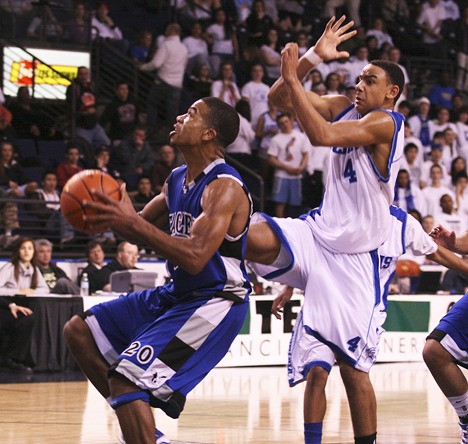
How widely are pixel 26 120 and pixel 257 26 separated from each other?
4.69 meters

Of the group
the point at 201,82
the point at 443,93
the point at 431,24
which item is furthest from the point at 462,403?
the point at 431,24

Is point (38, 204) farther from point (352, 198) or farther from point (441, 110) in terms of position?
point (352, 198)

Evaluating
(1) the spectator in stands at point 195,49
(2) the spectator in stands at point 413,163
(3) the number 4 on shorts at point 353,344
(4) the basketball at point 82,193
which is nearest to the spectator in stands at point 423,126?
(2) the spectator in stands at point 413,163

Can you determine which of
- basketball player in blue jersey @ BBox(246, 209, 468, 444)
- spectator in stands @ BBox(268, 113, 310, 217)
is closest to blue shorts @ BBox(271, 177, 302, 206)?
spectator in stands @ BBox(268, 113, 310, 217)

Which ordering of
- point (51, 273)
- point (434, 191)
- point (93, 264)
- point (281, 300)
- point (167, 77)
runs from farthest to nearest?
point (167, 77), point (434, 191), point (93, 264), point (51, 273), point (281, 300)

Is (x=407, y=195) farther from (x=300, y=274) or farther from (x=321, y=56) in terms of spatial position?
(x=300, y=274)

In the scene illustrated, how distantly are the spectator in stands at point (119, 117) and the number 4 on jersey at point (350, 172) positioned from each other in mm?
10122

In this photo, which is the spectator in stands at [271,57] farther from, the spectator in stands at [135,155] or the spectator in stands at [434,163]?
the spectator in stands at [135,155]

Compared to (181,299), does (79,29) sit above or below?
above

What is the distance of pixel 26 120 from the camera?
1540cm

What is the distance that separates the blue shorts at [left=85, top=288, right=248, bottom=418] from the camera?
485 centimetres

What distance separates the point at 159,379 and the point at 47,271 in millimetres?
7963

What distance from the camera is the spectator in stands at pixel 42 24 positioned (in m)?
16.4

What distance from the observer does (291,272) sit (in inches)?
242
